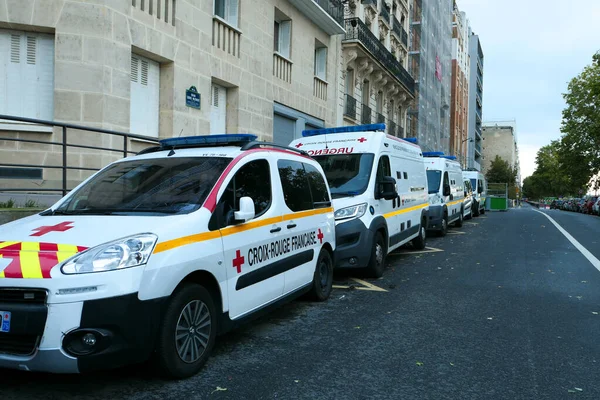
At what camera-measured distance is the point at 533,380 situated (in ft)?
12.8

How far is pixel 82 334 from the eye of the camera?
319 centimetres

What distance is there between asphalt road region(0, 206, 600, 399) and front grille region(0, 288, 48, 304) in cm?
72

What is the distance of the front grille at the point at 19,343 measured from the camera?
10.5ft

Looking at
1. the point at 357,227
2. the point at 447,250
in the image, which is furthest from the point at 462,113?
the point at 357,227

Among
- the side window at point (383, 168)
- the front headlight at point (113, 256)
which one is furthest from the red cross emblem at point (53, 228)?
the side window at point (383, 168)

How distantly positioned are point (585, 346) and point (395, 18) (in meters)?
29.6

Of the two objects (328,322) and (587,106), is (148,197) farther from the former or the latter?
(587,106)

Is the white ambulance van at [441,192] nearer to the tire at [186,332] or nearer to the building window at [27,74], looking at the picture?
the building window at [27,74]

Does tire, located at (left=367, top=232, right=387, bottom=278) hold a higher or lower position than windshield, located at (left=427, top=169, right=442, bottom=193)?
lower

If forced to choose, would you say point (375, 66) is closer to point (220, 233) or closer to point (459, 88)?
point (220, 233)

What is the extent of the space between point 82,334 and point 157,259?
0.63 m

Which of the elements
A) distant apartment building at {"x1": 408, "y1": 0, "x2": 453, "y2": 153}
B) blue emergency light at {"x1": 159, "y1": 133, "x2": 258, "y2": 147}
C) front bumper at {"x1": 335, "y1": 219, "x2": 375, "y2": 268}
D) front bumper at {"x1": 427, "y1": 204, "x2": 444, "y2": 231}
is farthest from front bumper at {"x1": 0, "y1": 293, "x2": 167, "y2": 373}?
distant apartment building at {"x1": 408, "y1": 0, "x2": 453, "y2": 153}

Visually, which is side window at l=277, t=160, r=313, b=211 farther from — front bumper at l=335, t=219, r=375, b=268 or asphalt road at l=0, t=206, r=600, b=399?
front bumper at l=335, t=219, r=375, b=268

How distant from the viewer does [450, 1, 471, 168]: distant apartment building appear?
65.4 m
